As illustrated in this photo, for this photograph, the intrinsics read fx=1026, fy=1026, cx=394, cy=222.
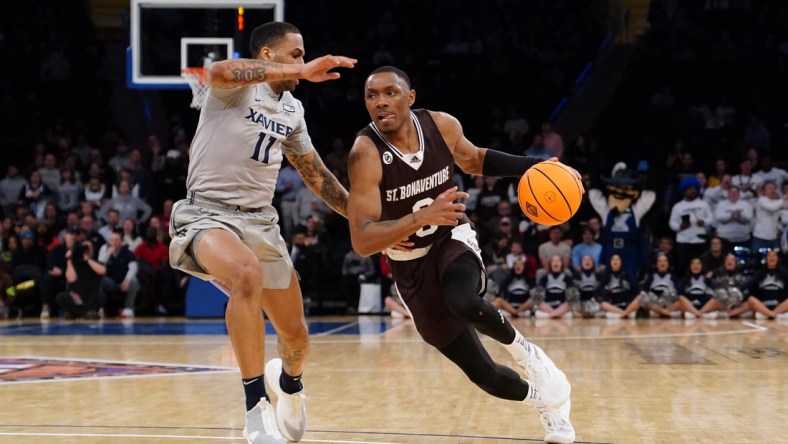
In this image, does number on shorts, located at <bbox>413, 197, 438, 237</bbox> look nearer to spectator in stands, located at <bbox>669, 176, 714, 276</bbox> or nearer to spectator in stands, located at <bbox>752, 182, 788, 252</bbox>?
spectator in stands, located at <bbox>669, 176, 714, 276</bbox>

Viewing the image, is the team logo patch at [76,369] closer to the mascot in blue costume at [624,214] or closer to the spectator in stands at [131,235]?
the spectator in stands at [131,235]

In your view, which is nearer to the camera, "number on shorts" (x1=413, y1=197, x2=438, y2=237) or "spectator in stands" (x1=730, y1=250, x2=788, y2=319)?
"number on shorts" (x1=413, y1=197, x2=438, y2=237)

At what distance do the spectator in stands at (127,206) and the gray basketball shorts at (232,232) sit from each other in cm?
1363

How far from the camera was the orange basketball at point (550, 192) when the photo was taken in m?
5.99

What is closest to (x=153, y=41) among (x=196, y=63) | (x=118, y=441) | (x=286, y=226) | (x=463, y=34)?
(x=196, y=63)

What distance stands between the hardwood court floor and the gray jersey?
143 cm

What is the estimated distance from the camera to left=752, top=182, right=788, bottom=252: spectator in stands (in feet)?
56.6

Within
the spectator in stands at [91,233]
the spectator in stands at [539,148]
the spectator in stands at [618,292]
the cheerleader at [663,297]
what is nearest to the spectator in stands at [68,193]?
the spectator in stands at [91,233]

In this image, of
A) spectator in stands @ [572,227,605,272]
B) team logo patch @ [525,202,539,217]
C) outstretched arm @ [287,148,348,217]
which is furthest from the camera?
spectator in stands @ [572,227,605,272]

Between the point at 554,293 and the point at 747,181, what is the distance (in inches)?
170

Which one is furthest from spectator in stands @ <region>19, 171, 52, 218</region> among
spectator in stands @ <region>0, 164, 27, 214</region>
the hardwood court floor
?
the hardwood court floor

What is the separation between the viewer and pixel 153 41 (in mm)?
13617

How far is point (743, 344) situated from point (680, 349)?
3.49 ft

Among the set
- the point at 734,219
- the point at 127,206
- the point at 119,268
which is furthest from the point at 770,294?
the point at 127,206
